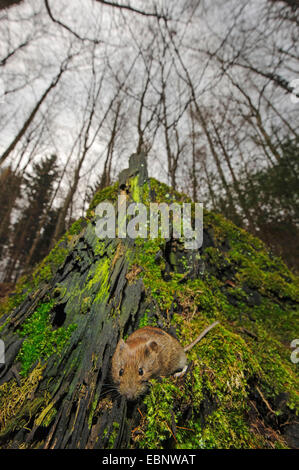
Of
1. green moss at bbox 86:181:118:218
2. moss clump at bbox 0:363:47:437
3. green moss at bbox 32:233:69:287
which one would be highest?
green moss at bbox 86:181:118:218

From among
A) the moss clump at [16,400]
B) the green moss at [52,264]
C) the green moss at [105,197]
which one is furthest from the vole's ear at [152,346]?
the green moss at [105,197]

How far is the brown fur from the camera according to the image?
192 centimetres

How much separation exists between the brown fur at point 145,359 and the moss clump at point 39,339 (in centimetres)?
69

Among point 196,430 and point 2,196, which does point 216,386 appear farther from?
point 2,196

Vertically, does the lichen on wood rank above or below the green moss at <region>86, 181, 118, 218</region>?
below

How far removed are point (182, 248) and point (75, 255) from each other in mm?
1979

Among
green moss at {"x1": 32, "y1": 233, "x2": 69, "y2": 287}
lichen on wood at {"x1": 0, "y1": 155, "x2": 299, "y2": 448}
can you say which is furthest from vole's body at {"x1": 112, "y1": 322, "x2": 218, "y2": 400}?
green moss at {"x1": 32, "y1": 233, "x2": 69, "y2": 287}

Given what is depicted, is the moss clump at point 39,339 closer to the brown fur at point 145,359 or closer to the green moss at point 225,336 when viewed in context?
the brown fur at point 145,359

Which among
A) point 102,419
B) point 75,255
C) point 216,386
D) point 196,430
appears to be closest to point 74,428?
point 102,419

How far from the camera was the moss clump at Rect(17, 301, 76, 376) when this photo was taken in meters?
2.09

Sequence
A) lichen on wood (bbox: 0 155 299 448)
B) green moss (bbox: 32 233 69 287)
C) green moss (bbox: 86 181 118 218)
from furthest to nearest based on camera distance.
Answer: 1. green moss (bbox: 86 181 118 218)
2. green moss (bbox: 32 233 69 287)
3. lichen on wood (bbox: 0 155 299 448)

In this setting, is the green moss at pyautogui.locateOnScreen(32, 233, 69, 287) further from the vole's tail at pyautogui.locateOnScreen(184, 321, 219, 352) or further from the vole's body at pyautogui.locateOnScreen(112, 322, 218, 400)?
the vole's tail at pyautogui.locateOnScreen(184, 321, 219, 352)

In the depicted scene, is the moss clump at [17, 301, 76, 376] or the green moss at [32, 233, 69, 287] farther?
the green moss at [32, 233, 69, 287]

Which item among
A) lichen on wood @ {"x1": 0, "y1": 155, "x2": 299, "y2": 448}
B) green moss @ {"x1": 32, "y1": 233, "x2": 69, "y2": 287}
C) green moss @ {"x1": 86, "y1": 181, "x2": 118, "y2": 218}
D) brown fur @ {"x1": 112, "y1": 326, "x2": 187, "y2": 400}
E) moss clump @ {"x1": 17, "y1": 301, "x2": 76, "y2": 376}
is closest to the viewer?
lichen on wood @ {"x1": 0, "y1": 155, "x2": 299, "y2": 448}
